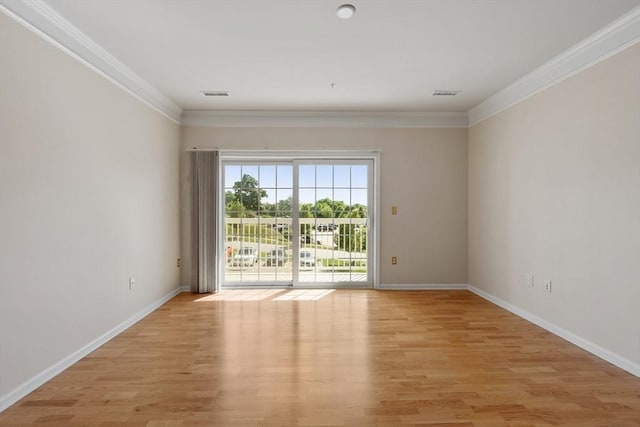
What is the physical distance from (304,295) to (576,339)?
313cm

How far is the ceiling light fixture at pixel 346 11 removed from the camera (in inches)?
96.4

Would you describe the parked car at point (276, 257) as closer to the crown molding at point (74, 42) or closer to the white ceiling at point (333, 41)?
the white ceiling at point (333, 41)

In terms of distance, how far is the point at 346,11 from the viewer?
2.49m

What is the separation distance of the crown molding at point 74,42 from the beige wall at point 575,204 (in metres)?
4.33

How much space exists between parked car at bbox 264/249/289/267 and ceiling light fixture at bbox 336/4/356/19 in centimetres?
356

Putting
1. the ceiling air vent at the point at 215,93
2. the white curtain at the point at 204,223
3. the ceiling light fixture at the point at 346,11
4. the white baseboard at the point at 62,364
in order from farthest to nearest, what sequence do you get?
the white curtain at the point at 204,223 → the ceiling air vent at the point at 215,93 → the ceiling light fixture at the point at 346,11 → the white baseboard at the point at 62,364

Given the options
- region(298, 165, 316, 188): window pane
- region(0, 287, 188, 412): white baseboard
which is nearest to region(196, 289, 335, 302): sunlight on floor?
region(0, 287, 188, 412): white baseboard

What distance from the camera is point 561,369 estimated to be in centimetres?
269

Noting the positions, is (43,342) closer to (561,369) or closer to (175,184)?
(175,184)

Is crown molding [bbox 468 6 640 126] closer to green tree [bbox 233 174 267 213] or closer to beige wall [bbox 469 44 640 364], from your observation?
beige wall [bbox 469 44 640 364]

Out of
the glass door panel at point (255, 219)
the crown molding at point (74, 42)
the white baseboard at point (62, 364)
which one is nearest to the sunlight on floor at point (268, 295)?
the glass door panel at point (255, 219)

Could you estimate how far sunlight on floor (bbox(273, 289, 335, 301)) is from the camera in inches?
187

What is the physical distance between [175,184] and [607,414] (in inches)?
199

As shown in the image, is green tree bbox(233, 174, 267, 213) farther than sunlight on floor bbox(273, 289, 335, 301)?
Yes
